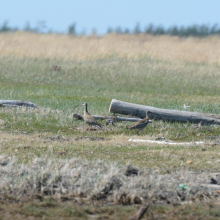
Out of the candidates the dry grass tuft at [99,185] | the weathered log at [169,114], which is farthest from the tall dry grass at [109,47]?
the dry grass tuft at [99,185]

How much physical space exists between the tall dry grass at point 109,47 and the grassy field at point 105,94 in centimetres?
5

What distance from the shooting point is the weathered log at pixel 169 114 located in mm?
12391

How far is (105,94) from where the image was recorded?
20781 mm

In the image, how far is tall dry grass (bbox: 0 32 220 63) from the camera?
28594 millimetres

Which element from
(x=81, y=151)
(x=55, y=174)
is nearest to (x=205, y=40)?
(x=81, y=151)

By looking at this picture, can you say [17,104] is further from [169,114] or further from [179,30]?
[179,30]

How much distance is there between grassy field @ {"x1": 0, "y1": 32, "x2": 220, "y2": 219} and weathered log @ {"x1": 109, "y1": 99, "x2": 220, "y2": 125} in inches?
7.7

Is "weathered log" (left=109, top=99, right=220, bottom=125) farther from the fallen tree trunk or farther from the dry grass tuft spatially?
the dry grass tuft

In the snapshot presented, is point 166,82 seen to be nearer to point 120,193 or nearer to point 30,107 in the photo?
point 30,107

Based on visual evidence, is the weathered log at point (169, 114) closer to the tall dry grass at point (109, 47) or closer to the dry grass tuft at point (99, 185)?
the dry grass tuft at point (99, 185)

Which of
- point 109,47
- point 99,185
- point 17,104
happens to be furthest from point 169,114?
point 109,47

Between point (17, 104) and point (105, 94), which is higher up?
point (17, 104)

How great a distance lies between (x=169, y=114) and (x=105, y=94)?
8413mm

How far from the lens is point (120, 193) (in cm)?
655
